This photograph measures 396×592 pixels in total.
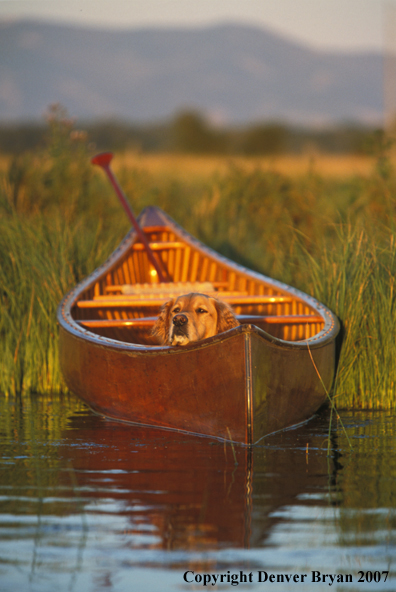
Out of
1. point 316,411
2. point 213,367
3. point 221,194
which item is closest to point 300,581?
point 213,367

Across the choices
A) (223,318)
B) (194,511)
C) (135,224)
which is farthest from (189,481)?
(135,224)

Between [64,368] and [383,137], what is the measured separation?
311 inches

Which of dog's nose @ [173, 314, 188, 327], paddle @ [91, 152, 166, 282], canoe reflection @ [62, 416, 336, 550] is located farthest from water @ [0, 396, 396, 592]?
paddle @ [91, 152, 166, 282]

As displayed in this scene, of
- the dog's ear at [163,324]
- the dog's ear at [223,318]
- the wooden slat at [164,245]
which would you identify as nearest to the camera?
the dog's ear at [223,318]

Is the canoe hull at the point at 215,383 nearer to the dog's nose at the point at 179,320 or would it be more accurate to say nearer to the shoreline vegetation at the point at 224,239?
the dog's nose at the point at 179,320

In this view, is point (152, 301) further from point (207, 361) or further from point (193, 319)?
point (207, 361)

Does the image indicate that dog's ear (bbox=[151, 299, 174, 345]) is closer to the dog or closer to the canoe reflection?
the dog

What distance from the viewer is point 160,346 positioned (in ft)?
19.6

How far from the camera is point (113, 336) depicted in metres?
8.11

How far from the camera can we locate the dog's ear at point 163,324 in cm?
641

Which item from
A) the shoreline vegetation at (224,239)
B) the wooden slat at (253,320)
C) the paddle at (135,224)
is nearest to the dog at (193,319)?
the wooden slat at (253,320)

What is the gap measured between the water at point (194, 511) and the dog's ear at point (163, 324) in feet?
2.54

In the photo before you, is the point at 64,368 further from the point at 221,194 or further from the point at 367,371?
the point at 221,194

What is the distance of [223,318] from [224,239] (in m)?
5.33
